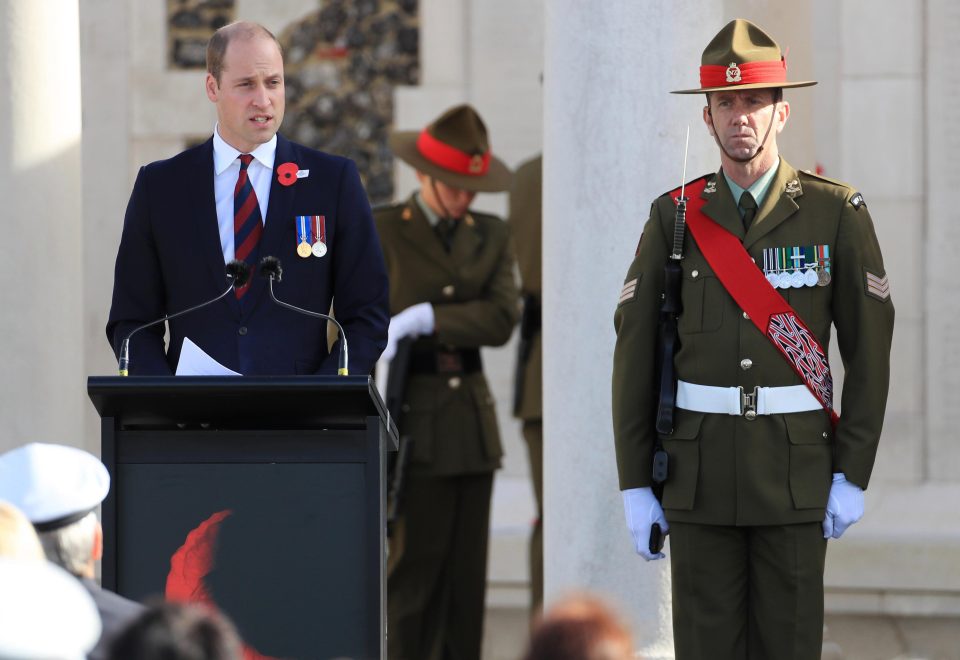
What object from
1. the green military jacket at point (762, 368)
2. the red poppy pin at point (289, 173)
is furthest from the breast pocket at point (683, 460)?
the red poppy pin at point (289, 173)

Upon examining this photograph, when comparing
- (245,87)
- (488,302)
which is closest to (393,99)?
(488,302)

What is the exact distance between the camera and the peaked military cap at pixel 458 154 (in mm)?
7641

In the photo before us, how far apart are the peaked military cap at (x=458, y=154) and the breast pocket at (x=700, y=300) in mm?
2525

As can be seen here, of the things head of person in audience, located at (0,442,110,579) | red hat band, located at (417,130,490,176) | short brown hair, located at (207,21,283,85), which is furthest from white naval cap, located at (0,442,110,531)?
red hat band, located at (417,130,490,176)

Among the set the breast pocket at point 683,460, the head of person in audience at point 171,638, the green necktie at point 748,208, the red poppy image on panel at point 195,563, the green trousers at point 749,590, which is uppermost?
the green necktie at point 748,208

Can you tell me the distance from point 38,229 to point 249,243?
144 cm

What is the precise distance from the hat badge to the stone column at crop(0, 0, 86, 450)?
2.29 meters

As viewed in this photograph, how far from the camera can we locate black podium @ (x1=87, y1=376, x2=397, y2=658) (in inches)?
182

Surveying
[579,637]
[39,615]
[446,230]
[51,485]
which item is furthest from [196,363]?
[446,230]

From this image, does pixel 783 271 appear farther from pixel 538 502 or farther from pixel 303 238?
pixel 538 502

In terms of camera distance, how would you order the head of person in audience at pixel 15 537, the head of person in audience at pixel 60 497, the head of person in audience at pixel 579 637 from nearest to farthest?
the head of person in audience at pixel 579 637 < the head of person in audience at pixel 15 537 < the head of person in audience at pixel 60 497

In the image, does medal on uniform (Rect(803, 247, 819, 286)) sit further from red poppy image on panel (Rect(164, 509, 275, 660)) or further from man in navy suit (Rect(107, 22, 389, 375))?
red poppy image on panel (Rect(164, 509, 275, 660))

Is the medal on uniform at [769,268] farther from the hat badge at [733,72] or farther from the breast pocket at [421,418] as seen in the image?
the breast pocket at [421,418]

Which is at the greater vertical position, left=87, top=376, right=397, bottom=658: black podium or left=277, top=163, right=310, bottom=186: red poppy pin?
left=277, top=163, right=310, bottom=186: red poppy pin
